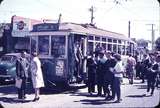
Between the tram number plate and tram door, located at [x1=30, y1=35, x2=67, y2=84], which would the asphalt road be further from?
the tram number plate

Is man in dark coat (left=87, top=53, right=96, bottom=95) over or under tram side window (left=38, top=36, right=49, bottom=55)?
under

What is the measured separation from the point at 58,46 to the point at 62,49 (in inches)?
10.5

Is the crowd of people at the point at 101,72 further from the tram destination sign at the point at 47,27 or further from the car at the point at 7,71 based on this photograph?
the car at the point at 7,71

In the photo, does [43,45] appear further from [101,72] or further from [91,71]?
[101,72]

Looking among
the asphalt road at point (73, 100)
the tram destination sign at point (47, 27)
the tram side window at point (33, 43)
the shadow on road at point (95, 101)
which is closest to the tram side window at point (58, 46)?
the tram destination sign at point (47, 27)

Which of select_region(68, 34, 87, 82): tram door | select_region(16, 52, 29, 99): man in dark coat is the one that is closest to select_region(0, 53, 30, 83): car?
select_region(68, 34, 87, 82): tram door

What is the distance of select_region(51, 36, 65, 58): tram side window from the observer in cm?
1570

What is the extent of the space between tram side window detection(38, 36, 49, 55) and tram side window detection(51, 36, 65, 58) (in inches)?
12.4

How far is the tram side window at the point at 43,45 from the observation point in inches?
634

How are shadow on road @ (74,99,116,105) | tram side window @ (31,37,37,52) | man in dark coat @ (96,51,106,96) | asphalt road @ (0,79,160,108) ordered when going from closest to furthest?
asphalt road @ (0,79,160,108)
shadow on road @ (74,99,116,105)
man in dark coat @ (96,51,106,96)
tram side window @ (31,37,37,52)

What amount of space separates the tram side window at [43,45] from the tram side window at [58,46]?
1.03 feet

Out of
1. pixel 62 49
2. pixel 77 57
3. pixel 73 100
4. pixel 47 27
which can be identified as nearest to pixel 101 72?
pixel 73 100

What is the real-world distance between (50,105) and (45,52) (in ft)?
14.2

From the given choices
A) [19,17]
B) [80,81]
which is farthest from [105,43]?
[19,17]
